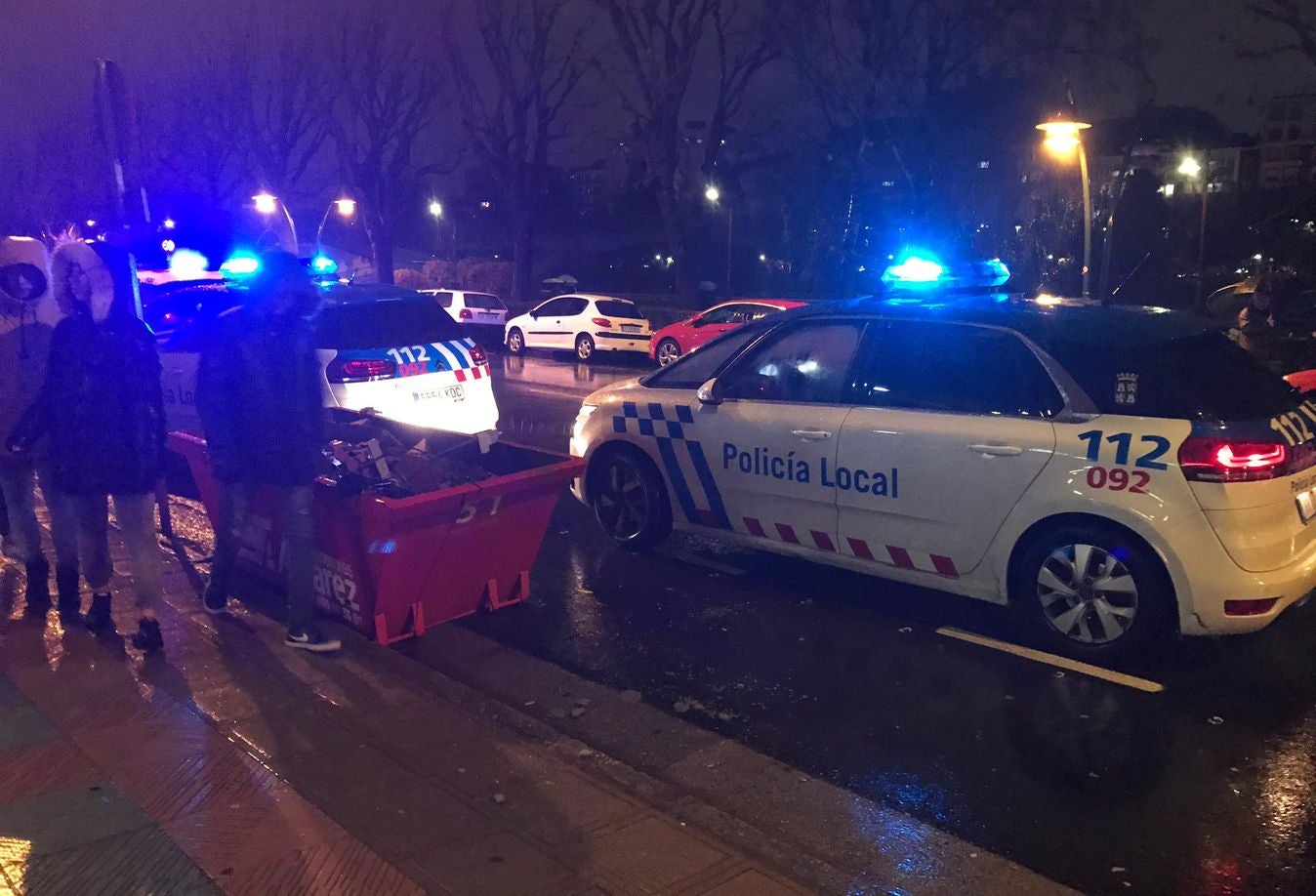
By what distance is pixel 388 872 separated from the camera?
3246 mm

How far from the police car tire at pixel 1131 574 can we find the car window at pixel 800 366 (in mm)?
1397

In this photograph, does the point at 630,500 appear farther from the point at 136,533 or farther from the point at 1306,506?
the point at 1306,506

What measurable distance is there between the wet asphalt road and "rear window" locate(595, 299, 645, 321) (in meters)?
17.3

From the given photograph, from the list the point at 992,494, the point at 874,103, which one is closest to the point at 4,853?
the point at 992,494

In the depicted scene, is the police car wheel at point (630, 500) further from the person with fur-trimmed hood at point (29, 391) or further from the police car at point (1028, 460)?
the person with fur-trimmed hood at point (29, 391)

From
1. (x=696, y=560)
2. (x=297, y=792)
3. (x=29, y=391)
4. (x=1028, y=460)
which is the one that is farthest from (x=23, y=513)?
(x=1028, y=460)

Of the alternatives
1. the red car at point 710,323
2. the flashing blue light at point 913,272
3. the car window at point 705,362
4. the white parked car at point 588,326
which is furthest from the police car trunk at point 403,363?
the white parked car at point 588,326

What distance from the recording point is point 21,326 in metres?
5.43

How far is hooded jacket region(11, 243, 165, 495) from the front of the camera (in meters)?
4.93

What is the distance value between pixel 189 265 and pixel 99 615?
8322mm

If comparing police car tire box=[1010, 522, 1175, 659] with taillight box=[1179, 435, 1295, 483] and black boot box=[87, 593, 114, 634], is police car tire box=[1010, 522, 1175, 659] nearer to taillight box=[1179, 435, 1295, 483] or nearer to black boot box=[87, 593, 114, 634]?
taillight box=[1179, 435, 1295, 483]

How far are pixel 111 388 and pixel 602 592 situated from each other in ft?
9.43

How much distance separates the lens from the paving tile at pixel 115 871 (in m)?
3.13

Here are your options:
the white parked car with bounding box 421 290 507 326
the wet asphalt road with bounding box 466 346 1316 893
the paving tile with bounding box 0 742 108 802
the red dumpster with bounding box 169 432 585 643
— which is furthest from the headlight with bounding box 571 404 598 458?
the white parked car with bounding box 421 290 507 326
